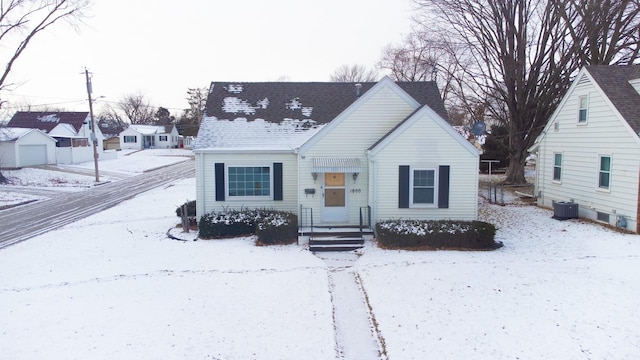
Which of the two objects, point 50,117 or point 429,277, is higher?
point 50,117

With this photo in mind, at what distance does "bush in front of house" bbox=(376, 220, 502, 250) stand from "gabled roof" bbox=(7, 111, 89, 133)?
46.1 meters

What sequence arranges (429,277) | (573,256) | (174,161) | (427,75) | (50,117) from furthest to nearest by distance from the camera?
1. (174,161)
2. (50,117)
3. (427,75)
4. (573,256)
5. (429,277)

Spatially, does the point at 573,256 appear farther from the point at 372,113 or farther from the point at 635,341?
the point at 372,113

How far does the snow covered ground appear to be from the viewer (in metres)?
8.28

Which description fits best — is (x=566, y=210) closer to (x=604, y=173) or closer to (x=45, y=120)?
(x=604, y=173)

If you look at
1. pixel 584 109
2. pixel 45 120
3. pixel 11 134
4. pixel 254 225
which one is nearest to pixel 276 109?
pixel 254 225

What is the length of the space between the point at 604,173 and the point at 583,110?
3081 millimetres

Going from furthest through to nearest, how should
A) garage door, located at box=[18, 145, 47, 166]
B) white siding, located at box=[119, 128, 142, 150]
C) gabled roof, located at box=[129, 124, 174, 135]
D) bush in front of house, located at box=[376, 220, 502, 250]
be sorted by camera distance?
gabled roof, located at box=[129, 124, 174, 135] → white siding, located at box=[119, 128, 142, 150] → garage door, located at box=[18, 145, 47, 166] → bush in front of house, located at box=[376, 220, 502, 250]

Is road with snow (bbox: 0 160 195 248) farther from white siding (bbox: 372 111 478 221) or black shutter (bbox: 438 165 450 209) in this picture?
black shutter (bbox: 438 165 450 209)

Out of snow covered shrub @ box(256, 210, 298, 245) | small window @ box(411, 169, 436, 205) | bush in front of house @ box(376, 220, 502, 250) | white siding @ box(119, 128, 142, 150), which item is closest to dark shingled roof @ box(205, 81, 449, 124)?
small window @ box(411, 169, 436, 205)

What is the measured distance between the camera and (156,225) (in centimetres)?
1916

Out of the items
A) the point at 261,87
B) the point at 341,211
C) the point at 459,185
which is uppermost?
the point at 261,87

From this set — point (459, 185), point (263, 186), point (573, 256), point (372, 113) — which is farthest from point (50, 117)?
point (573, 256)

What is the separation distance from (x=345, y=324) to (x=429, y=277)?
3410 mm
